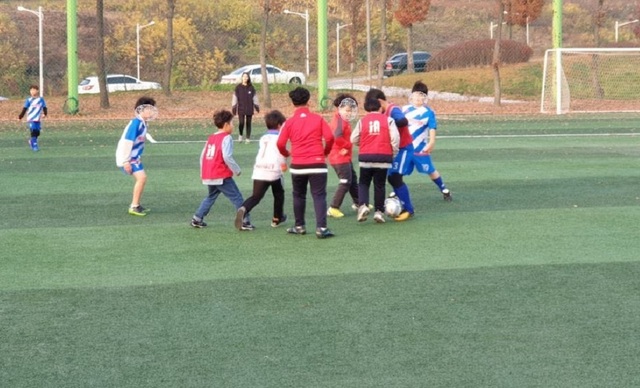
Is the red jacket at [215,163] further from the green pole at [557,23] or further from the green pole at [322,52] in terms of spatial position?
the green pole at [557,23]

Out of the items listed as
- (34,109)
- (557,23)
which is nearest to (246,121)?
(34,109)

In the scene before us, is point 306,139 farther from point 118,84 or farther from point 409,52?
point 409,52

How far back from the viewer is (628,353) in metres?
7.03

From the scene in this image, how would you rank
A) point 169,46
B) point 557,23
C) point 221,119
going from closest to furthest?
point 221,119, point 557,23, point 169,46

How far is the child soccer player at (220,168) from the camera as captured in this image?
12008mm

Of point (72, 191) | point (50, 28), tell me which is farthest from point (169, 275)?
point (50, 28)

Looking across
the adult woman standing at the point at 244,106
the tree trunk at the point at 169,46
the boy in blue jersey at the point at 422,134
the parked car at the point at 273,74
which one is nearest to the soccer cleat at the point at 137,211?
the boy in blue jersey at the point at 422,134

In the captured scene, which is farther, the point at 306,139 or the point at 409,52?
the point at 409,52

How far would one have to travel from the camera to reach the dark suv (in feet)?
181

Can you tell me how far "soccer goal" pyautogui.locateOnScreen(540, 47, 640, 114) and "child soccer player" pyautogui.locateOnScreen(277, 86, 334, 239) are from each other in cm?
2591

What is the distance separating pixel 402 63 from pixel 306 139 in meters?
46.4

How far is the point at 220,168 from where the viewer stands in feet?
39.6

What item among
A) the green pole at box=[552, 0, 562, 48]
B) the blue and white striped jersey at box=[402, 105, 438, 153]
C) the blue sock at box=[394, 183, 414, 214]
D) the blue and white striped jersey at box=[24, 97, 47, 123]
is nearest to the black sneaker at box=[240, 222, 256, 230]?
the blue sock at box=[394, 183, 414, 214]

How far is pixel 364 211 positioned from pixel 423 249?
166cm
